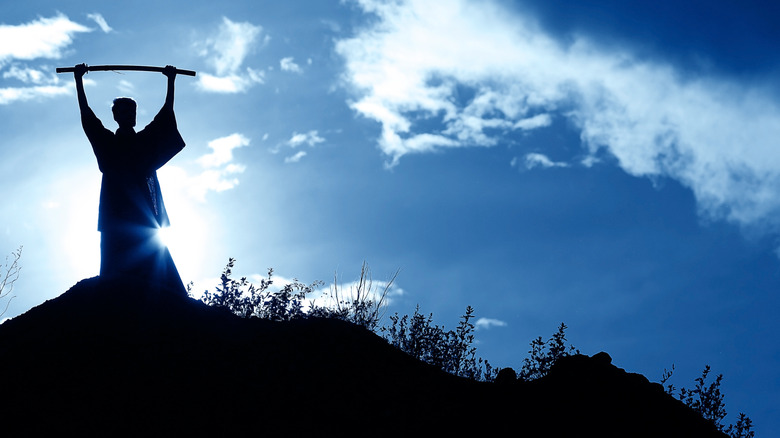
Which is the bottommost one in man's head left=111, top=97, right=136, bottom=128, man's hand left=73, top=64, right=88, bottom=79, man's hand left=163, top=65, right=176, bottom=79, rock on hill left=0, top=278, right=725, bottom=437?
rock on hill left=0, top=278, right=725, bottom=437

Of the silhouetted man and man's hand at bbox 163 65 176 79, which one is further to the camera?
man's hand at bbox 163 65 176 79

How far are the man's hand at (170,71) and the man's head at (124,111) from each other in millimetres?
481

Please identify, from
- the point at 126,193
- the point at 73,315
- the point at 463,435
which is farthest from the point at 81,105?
the point at 463,435

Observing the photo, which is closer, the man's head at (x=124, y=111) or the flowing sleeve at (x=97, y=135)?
the flowing sleeve at (x=97, y=135)

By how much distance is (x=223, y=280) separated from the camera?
10055mm

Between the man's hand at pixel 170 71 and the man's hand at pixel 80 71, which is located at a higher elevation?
the man's hand at pixel 170 71

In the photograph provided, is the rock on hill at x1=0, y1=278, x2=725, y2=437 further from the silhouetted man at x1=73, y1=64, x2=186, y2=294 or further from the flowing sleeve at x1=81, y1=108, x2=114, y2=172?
the flowing sleeve at x1=81, y1=108, x2=114, y2=172

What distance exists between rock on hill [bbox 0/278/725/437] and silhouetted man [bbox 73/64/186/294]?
0.53m

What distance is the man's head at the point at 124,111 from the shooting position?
7.70 meters

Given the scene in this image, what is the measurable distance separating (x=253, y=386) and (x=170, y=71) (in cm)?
376

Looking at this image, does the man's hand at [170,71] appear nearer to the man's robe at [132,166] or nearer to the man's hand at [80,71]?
the man's robe at [132,166]

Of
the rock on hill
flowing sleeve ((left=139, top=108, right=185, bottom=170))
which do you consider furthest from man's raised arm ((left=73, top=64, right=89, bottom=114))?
the rock on hill

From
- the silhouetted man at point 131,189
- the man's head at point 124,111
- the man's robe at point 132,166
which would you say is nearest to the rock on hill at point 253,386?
the silhouetted man at point 131,189

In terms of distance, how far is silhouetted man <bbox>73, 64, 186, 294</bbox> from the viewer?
7578mm
